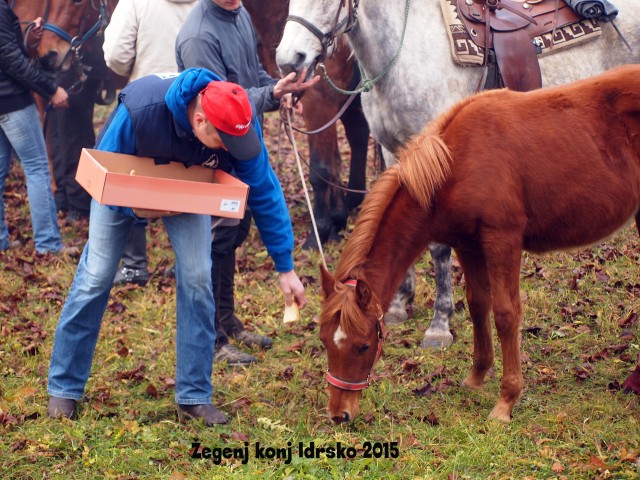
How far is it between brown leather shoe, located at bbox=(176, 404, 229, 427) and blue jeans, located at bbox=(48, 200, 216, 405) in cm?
4

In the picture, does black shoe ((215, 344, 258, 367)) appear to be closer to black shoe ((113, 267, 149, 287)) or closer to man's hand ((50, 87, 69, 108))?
black shoe ((113, 267, 149, 287))

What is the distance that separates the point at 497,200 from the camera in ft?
13.9

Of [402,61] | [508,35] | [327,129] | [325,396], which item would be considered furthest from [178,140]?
[327,129]

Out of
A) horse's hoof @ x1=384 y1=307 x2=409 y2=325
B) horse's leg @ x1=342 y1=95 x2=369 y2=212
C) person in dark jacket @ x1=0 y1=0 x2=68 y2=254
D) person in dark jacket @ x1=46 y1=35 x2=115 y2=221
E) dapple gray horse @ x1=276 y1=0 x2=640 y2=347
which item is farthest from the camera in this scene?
person in dark jacket @ x1=46 y1=35 x2=115 y2=221

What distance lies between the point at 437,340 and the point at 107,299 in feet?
7.59

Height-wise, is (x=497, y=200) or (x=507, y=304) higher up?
(x=497, y=200)

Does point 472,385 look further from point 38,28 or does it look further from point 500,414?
point 38,28

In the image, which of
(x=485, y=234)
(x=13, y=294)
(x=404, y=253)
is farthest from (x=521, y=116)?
(x=13, y=294)

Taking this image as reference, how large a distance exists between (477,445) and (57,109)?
582 cm

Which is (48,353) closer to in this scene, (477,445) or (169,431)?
(169,431)

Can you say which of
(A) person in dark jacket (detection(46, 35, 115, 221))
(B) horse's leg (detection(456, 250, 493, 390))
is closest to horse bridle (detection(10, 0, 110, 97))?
(A) person in dark jacket (detection(46, 35, 115, 221))

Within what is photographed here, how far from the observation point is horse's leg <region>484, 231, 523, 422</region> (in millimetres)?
4273

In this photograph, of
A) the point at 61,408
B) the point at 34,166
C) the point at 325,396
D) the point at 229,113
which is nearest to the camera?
the point at 229,113

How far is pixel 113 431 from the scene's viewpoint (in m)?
4.43
